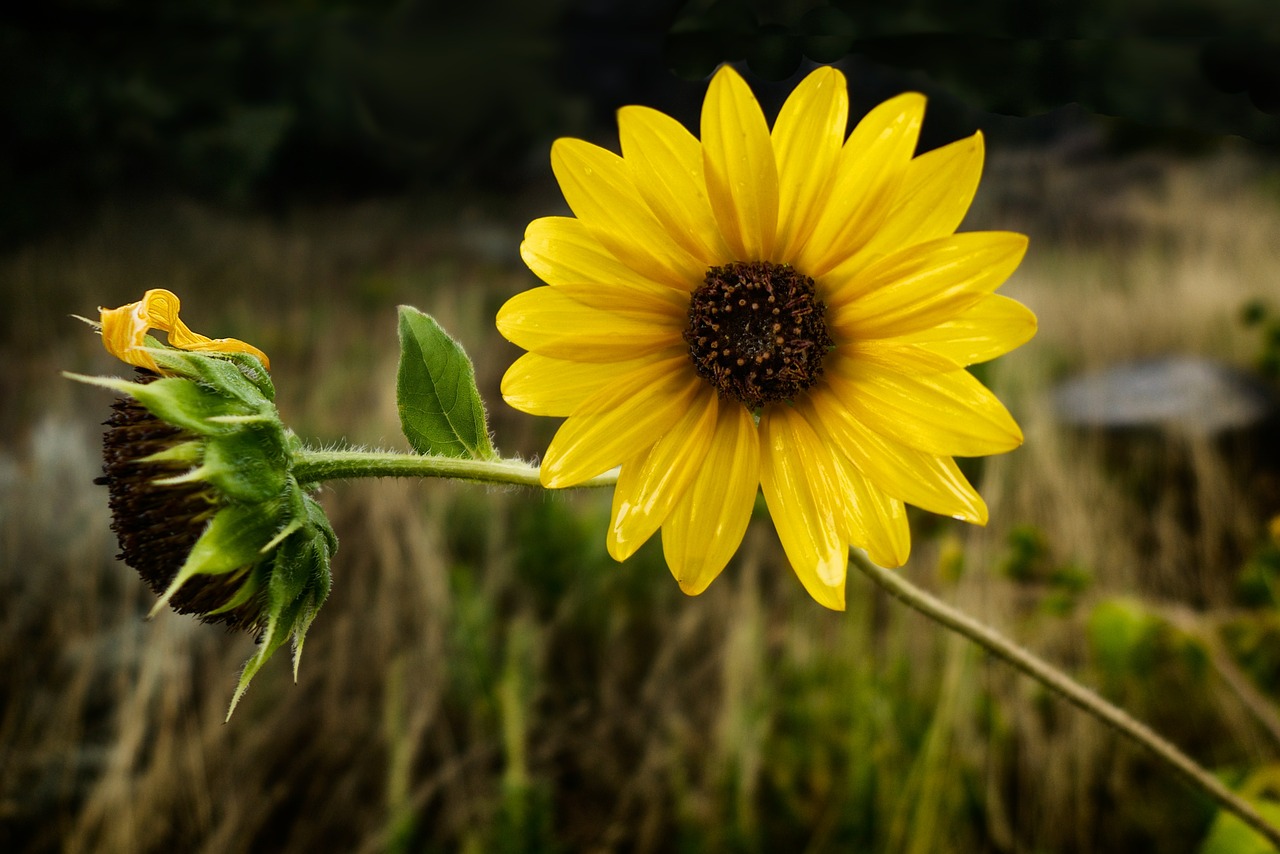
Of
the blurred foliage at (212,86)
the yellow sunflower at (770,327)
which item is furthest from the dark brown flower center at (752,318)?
the blurred foliage at (212,86)

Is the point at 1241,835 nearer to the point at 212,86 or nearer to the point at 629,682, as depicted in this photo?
the point at 629,682

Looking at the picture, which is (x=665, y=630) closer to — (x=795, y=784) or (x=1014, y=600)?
(x=795, y=784)

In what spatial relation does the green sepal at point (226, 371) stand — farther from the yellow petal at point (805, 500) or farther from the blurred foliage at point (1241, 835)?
the blurred foliage at point (1241, 835)

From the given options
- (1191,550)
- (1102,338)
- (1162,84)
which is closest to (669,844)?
(1162,84)

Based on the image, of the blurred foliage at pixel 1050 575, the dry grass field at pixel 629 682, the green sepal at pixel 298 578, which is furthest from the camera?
the dry grass field at pixel 629 682

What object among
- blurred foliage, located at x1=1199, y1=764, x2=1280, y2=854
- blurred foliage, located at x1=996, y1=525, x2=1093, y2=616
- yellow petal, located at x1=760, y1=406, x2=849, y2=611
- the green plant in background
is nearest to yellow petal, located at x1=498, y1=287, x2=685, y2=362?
the green plant in background
